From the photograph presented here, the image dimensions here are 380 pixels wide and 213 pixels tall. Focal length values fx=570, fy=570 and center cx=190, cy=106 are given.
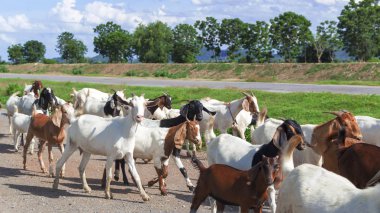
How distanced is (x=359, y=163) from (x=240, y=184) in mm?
1744

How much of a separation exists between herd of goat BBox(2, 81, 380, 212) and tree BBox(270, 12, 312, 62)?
46248 mm

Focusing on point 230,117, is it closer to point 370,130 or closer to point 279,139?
point 370,130

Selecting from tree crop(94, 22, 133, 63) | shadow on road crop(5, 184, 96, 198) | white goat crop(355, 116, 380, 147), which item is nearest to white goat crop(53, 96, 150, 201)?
shadow on road crop(5, 184, 96, 198)

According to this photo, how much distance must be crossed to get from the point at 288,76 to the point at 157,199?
3470 centimetres

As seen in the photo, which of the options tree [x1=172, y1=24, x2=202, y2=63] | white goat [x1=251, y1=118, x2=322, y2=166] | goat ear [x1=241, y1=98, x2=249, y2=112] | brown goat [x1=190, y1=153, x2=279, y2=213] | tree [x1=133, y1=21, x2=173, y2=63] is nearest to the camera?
brown goat [x1=190, y1=153, x2=279, y2=213]

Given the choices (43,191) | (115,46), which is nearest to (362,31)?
(115,46)

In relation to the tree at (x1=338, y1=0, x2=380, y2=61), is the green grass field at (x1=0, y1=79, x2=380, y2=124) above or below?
below

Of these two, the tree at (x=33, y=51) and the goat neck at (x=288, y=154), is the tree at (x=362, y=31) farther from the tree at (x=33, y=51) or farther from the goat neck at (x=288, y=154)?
the tree at (x=33, y=51)

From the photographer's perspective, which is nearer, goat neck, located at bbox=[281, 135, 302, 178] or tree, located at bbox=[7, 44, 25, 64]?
goat neck, located at bbox=[281, 135, 302, 178]

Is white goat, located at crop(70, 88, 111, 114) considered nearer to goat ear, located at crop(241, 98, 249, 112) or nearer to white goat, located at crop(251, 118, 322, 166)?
goat ear, located at crop(241, 98, 249, 112)

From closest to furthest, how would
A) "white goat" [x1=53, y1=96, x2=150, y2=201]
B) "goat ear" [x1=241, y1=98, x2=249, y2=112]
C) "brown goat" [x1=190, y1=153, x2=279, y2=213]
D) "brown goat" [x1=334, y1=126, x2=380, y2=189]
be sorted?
"brown goat" [x1=190, y1=153, x2=279, y2=213], "brown goat" [x1=334, y1=126, x2=380, y2=189], "white goat" [x1=53, y1=96, x2=150, y2=201], "goat ear" [x1=241, y1=98, x2=249, y2=112]

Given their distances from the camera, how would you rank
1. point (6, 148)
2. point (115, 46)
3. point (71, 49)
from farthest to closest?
1. point (71, 49)
2. point (115, 46)
3. point (6, 148)

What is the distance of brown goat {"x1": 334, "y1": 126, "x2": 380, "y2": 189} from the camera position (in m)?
7.84

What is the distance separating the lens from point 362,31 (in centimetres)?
5872
